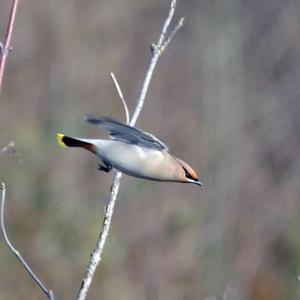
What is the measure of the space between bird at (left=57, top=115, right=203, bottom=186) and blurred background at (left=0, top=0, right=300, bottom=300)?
3.98 m

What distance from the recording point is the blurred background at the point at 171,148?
874 centimetres

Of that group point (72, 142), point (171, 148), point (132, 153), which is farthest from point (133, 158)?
point (171, 148)

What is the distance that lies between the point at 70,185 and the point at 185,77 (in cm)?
405

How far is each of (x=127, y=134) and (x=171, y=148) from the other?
23.6 ft

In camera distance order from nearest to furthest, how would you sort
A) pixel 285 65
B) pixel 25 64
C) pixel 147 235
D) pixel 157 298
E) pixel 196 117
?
pixel 157 298 → pixel 147 235 → pixel 25 64 → pixel 196 117 → pixel 285 65

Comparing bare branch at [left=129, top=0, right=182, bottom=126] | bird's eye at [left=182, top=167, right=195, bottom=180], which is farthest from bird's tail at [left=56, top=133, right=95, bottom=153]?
bird's eye at [left=182, top=167, right=195, bottom=180]

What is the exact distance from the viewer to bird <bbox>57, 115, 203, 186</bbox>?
12.0ft

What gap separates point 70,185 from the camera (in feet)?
30.7

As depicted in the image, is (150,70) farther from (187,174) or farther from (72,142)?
(187,174)

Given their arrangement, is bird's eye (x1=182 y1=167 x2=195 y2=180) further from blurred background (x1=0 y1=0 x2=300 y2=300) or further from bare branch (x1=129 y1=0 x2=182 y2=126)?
blurred background (x1=0 y1=0 x2=300 y2=300)

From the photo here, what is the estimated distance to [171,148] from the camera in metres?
10.9

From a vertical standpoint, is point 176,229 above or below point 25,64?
below

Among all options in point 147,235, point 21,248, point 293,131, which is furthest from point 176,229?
point 293,131

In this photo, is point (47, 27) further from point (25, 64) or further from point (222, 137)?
point (222, 137)
